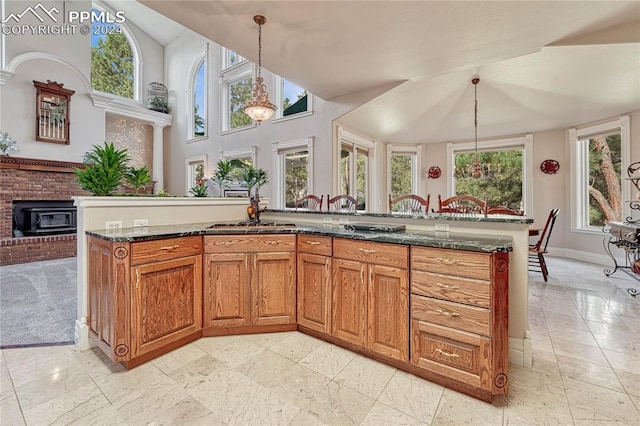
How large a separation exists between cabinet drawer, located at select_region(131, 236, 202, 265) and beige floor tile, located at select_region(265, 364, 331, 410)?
110 centimetres

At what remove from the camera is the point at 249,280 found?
228 centimetres

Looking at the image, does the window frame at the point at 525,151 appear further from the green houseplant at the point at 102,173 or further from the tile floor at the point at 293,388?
the green houseplant at the point at 102,173

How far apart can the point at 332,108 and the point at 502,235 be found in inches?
152

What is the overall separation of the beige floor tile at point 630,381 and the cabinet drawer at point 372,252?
58.7 inches

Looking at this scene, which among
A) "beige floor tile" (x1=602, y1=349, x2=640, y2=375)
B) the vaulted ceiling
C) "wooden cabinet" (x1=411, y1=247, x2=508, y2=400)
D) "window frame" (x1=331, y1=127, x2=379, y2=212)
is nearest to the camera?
"wooden cabinet" (x1=411, y1=247, x2=508, y2=400)

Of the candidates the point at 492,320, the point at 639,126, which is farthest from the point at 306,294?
the point at 639,126

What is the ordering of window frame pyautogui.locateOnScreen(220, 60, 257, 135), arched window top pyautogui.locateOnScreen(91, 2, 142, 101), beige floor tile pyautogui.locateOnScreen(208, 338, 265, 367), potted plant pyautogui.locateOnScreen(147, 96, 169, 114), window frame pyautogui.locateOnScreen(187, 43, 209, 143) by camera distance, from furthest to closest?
1. potted plant pyautogui.locateOnScreen(147, 96, 169, 114)
2. window frame pyautogui.locateOnScreen(187, 43, 209, 143)
3. arched window top pyautogui.locateOnScreen(91, 2, 142, 101)
4. window frame pyautogui.locateOnScreen(220, 60, 257, 135)
5. beige floor tile pyautogui.locateOnScreen(208, 338, 265, 367)

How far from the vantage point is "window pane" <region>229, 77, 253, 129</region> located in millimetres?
7012

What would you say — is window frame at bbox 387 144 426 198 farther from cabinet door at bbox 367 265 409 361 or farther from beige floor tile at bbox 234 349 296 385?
beige floor tile at bbox 234 349 296 385

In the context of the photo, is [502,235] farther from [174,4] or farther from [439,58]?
[174,4]

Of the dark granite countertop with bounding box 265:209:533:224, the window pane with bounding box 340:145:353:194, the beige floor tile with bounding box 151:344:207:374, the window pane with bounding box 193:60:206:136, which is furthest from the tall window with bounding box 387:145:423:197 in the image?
the beige floor tile with bounding box 151:344:207:374

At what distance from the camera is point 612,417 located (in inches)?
57.3

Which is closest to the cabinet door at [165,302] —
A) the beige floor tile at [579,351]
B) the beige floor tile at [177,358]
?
the beige floor tile at [177,358]

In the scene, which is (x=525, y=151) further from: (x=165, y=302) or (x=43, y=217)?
(x=43, y=217)
